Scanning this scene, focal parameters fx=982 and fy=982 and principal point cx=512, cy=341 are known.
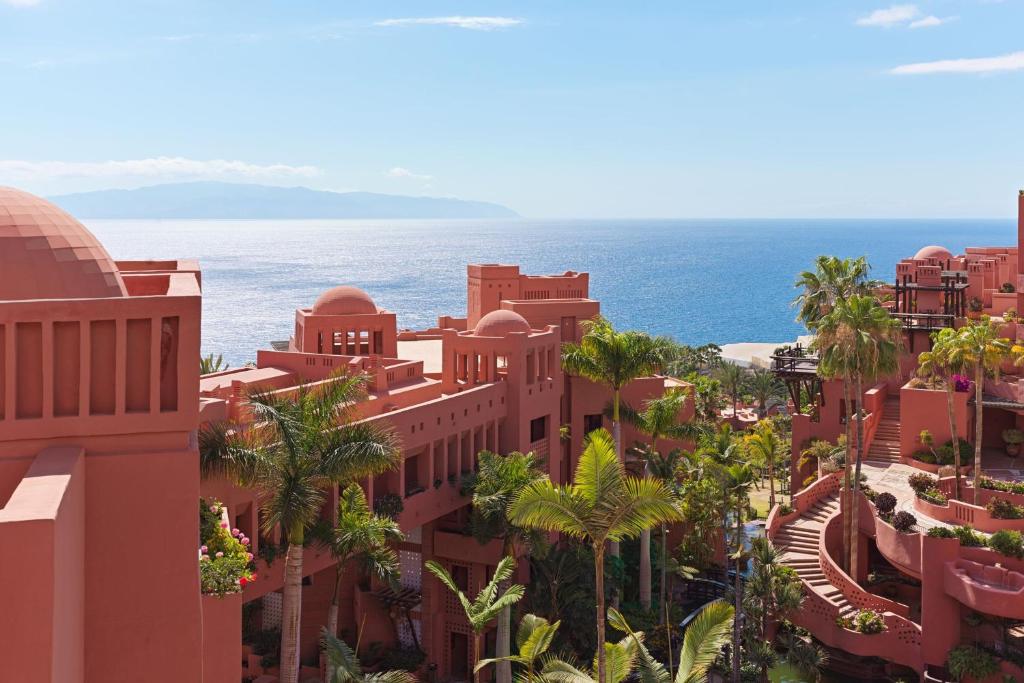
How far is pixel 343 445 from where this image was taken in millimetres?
19578

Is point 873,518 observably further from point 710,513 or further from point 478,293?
point 478,293

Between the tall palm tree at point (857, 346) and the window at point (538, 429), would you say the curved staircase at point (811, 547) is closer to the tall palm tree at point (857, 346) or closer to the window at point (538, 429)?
the tall palm tree at point (857, 346)

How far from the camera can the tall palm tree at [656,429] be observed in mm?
34156

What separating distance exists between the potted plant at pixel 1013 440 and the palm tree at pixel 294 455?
3068cm

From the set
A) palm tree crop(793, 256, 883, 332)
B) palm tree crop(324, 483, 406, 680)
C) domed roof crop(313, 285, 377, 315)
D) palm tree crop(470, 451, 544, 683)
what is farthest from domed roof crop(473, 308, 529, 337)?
palm tree crop(793, 256, 883, 332)

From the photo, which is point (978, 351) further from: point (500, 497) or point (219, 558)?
point (219, 558)

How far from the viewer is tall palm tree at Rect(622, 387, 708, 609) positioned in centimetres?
3416

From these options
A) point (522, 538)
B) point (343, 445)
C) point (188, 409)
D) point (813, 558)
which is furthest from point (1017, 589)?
point (188, 409)

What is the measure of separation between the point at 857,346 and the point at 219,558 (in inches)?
954

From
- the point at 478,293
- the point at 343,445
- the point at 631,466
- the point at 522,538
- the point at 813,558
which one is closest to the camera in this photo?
the point at 343,445

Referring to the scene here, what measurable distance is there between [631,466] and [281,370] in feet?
51.1

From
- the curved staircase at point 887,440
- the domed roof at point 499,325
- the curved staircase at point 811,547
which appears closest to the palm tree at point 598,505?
the domed roof at point 499,325

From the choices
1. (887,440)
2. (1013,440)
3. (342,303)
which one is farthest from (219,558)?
(1013,440)

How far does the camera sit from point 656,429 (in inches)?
1412
